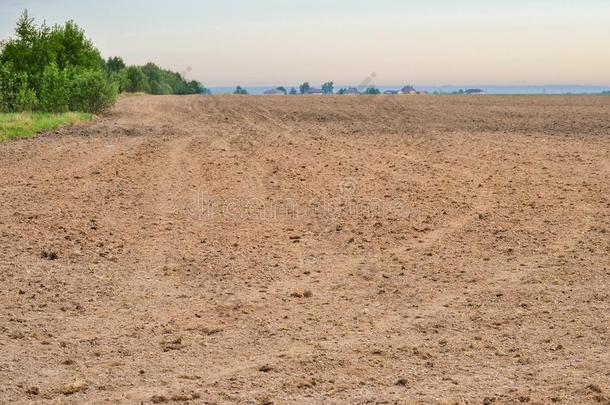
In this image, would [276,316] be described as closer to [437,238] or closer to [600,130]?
[437,238]

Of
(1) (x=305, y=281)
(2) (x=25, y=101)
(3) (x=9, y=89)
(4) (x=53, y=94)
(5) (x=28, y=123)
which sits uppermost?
(3) (x=9, y=89)

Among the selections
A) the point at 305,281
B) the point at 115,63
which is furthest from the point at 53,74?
the point at 115,63

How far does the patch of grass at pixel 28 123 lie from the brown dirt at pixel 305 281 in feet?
23.5

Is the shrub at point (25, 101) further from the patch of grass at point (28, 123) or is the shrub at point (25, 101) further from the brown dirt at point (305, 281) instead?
the brown dirt at point (305, 281)

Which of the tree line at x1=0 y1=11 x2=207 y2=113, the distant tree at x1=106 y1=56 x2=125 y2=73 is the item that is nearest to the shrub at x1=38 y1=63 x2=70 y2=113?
the tree line at x1=0 y1=11 x2=207 y2=113

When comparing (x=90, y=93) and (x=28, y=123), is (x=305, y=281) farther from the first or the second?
(x=90, y=93)

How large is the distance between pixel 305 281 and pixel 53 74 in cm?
2841

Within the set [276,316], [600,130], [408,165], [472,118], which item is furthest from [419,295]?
[472,118]

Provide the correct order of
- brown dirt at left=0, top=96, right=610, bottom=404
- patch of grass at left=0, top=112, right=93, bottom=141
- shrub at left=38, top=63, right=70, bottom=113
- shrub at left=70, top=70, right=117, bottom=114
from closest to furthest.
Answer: brown dirt at left=0, top=96, right=610, bottom=404, patch of grass at left=0, top=112, right=93, bottom=141, shrub at left=38, top=63, right=70, bottom=113, shrub at left=70, top=70, right=117, bottom=114

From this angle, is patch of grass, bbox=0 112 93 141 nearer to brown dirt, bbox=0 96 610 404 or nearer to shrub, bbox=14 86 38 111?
shrub, bbox=14 86 38 111

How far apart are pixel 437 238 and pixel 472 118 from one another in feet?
76.3

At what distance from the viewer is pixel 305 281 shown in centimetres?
777

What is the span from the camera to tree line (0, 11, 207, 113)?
3278cm

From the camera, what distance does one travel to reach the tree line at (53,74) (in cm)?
3278
